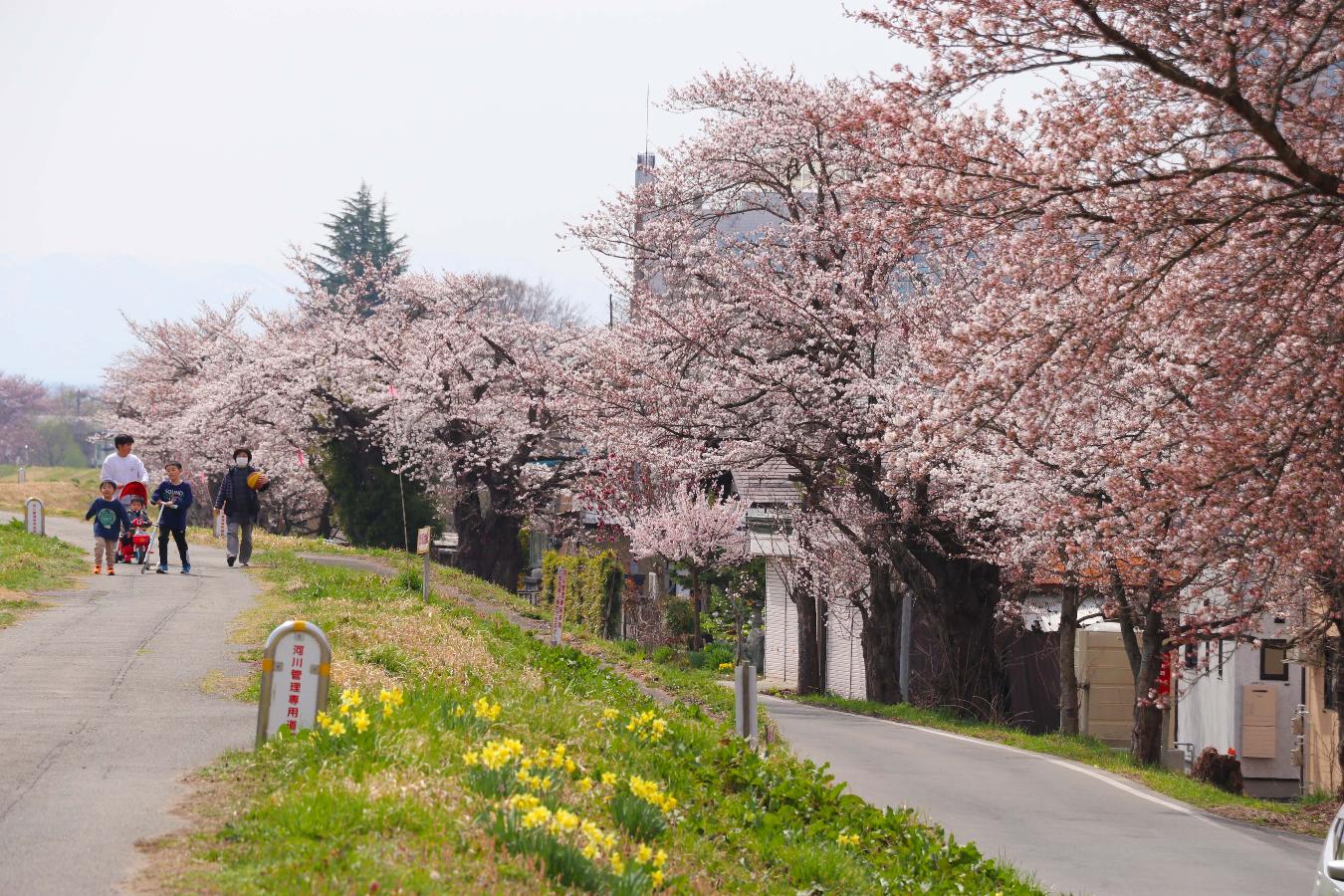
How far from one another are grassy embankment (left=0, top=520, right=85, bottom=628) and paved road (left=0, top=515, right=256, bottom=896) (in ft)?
1.29

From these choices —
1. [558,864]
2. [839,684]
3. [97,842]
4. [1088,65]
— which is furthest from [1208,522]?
[839,684]

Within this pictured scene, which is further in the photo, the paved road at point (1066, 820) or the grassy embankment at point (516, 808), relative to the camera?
the paved road at point (1066, 820)

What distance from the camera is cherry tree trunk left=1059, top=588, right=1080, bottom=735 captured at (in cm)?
2359

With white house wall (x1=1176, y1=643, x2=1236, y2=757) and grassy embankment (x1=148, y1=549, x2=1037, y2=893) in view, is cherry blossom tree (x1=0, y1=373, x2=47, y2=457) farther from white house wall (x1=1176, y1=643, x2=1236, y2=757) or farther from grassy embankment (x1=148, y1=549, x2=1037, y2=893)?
grassy embankment (x1=148, y1=549, x2=1037, y2=893)

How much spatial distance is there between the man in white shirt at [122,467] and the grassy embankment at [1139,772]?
39.5 feet

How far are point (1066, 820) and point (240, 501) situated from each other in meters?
13.5

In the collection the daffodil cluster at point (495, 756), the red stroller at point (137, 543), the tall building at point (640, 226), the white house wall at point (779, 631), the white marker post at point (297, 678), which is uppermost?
the tall building at point (640, 226)

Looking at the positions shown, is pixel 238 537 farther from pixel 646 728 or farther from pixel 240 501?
pixel 646 728

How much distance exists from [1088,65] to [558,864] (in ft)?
26.2

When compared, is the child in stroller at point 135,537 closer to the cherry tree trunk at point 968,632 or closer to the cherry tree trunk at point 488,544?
the cherry tree trunk at point 968,632

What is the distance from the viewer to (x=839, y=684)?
37.6 metres

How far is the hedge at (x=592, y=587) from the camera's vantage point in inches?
1551

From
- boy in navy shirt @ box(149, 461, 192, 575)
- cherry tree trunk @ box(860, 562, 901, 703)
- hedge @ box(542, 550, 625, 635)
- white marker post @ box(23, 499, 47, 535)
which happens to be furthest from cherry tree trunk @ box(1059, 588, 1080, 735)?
white marker post @ box(23, 499, 47, 535)

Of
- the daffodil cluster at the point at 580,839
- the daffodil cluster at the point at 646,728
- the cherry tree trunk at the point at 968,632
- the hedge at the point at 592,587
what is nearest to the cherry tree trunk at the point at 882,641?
the cherry tree trunk at the point at 968,632
